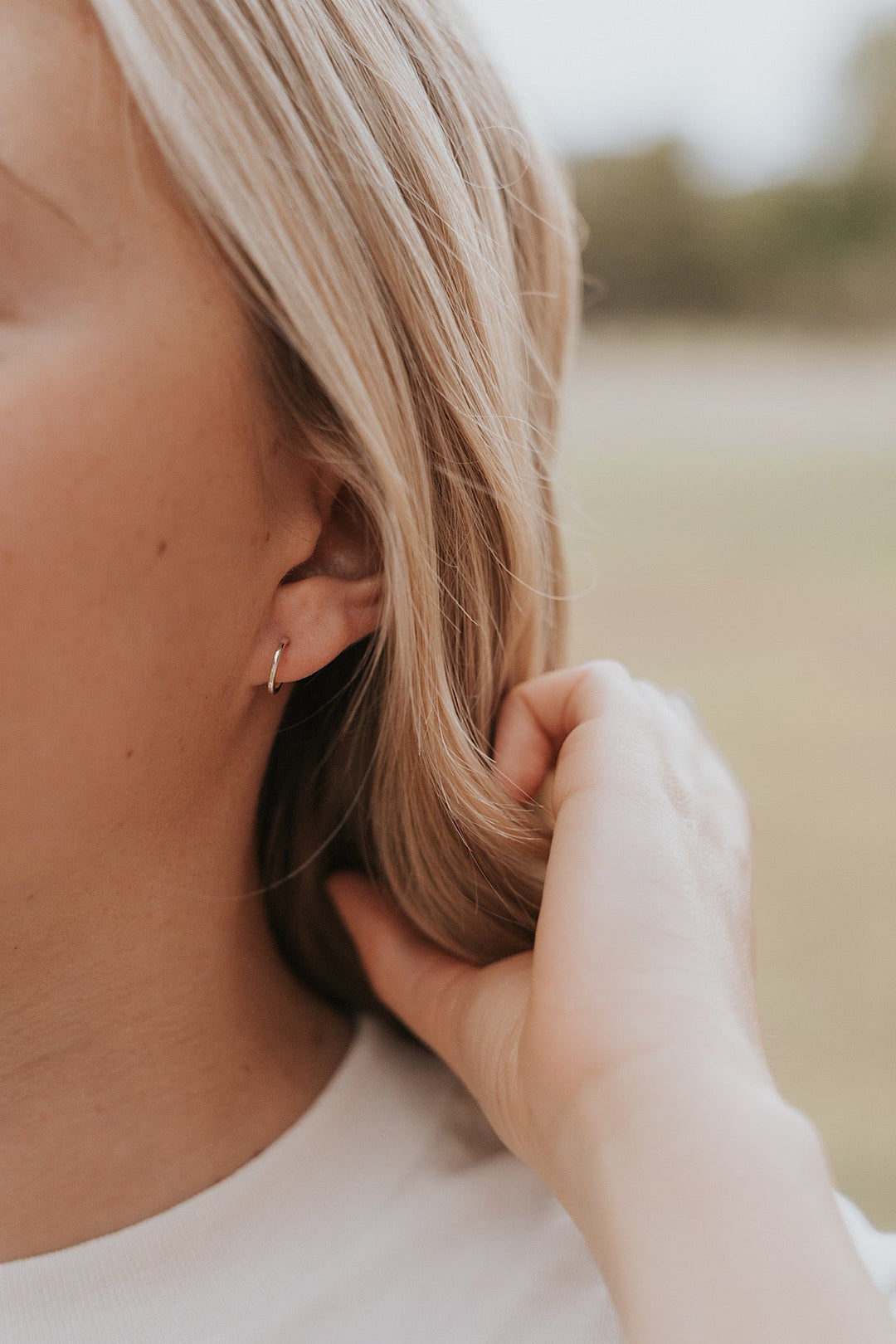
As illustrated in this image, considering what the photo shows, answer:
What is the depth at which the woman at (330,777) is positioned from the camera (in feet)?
2.33

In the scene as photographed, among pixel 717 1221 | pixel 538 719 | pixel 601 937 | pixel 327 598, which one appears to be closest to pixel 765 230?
pixel 538 719

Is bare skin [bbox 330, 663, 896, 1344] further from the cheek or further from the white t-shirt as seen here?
the cheek

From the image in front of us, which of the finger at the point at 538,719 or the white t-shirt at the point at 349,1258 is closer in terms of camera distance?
the white t-shirt at the point at 349,1258

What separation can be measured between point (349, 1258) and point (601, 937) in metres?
0.34

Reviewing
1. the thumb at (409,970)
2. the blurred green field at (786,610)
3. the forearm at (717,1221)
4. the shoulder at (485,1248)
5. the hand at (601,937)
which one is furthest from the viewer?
the blurred green field at (786,610)

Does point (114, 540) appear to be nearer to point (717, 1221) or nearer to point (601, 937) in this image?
point (601, 937)

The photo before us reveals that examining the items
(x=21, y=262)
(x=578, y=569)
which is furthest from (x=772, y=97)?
(x=21, y=262)

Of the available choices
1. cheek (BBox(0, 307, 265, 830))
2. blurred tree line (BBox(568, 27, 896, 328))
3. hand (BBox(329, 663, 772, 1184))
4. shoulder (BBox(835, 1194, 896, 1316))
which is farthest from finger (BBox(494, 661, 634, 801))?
blurred tree line (BBox(568, 27, 896, 328))

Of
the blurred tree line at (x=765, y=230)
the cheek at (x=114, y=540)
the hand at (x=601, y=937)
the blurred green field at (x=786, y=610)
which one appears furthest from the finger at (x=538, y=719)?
the blurred tree line at (x=765, y=230)

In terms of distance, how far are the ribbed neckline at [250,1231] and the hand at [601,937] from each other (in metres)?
0.08

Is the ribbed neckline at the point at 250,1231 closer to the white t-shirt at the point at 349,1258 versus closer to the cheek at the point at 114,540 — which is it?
the white t-shirt at the point at 349,1258

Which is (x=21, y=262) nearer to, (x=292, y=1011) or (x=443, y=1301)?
(x=292, y=1011)

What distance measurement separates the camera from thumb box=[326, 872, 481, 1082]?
96cm

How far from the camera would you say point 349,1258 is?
88 cm
